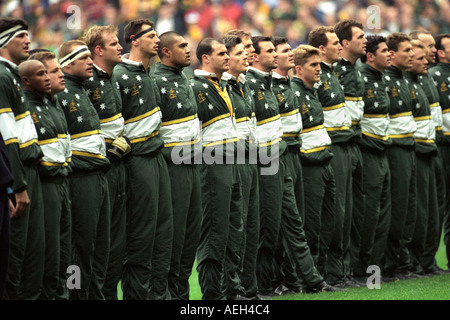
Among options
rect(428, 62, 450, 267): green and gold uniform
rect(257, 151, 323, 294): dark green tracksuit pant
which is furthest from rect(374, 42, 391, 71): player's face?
rect(257, 151, 323, 294): dark green tracksuit pant

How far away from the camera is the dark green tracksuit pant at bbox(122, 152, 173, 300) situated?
28.5 ft

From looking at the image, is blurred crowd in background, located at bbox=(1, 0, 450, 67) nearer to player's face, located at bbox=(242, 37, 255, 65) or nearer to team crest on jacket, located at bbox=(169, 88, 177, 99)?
player's face, located at bbox=(242, 37, 255, 65)

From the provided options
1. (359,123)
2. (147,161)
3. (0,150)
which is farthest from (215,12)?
(0,150)

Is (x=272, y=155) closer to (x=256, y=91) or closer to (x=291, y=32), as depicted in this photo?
(x=256, y=91)

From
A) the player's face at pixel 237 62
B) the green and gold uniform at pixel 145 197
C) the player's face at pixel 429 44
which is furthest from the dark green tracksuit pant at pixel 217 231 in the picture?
the player's face at pixel 429 44

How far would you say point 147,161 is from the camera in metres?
8.70

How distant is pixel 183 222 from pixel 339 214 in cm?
232

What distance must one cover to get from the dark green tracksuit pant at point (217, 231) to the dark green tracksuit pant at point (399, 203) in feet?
Result: 9.11

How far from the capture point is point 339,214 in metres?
10.7

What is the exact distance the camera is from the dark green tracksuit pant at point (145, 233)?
867cm

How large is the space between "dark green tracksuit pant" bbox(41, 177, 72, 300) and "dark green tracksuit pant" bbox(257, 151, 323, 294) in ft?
8.37

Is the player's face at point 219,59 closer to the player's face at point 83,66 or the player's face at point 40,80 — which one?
the player's face at point 83,66

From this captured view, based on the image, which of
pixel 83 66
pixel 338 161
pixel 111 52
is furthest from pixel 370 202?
pixel 83 66

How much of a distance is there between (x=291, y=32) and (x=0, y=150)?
39.9ft
